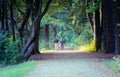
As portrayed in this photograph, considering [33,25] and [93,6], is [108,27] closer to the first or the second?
[93,6]

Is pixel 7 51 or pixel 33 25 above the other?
pixel 33 25

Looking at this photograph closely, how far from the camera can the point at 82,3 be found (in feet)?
129

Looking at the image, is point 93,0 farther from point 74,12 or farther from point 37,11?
point 74,12

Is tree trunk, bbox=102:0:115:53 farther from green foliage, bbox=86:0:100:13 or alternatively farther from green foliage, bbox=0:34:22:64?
green foliage, bbox=0:34:22:64

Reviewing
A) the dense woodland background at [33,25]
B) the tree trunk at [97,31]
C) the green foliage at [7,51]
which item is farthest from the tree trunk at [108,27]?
the green foliage at [7,51]

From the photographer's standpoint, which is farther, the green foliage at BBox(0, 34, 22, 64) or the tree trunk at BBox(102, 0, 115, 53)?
the tree trunk at BBox(102, 0, 115, 53)

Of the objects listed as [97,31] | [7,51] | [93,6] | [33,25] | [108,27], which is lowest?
[7,51]

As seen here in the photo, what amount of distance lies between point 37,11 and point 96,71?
36.1 feet

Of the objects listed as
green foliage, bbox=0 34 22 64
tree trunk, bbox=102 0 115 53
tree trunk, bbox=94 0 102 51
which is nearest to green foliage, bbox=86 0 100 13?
tree trunk, bbox=102 0 115 53

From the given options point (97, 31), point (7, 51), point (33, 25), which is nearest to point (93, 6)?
point (97, 31)

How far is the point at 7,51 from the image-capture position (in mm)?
22094

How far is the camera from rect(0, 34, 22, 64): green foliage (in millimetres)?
22109

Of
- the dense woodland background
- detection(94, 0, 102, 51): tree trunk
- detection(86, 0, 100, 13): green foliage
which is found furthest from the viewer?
detection(94, 0, 102, 51): tree trunk

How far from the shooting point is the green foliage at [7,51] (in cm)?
2211
